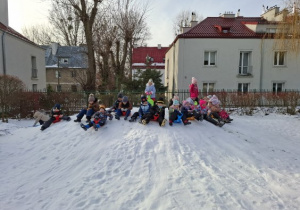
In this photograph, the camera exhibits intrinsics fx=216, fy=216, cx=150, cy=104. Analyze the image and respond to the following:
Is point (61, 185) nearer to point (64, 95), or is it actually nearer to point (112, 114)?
point (112, 114)

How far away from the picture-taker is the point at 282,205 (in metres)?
3.51

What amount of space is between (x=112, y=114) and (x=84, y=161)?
2.70 m

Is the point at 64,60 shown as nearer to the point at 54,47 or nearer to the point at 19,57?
the point at 54,47

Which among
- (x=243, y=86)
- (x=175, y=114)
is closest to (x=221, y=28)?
(x=243, y=86)

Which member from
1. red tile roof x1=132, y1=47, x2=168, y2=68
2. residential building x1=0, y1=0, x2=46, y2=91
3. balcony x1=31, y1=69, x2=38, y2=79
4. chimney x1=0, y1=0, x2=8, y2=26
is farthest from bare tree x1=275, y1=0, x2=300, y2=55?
red tile roof x1=132, y1=47, x2=168, y2=68

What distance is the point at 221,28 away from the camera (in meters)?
19.0

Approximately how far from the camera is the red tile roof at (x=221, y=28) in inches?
726

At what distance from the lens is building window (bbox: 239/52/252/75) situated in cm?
1919

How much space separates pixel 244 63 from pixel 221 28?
12.2 ft

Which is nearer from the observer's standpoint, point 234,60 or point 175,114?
point 175,114

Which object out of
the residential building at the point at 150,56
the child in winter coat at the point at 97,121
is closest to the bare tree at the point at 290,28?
the child in winter coat at the point at 97,121

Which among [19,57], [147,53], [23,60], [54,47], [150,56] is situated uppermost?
[54,47]

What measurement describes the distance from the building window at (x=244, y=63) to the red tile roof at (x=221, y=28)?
1.64 m

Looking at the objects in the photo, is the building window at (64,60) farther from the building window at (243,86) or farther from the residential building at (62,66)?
the building window at (243,86)
